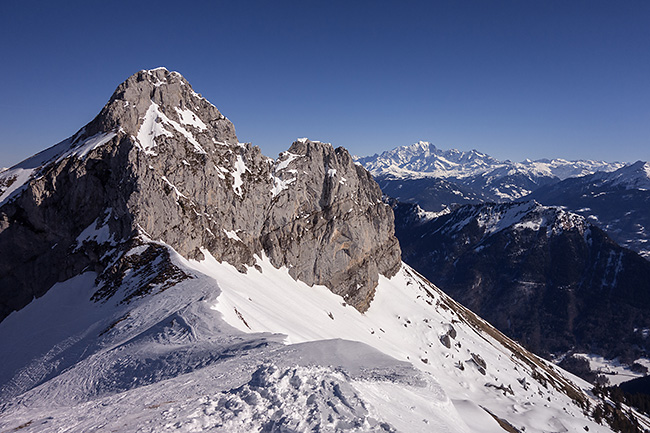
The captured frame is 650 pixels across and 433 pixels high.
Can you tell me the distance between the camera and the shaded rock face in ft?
200

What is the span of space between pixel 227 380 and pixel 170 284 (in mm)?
29353

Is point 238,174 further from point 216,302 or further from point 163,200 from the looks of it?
point 216,302

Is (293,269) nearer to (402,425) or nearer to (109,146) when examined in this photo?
(109,146)

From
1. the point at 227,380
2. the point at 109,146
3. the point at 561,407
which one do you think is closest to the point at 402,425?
the point at 227,380

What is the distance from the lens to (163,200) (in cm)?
6562

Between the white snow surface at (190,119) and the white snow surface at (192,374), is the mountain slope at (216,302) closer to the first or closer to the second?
the white snow surface at (192,374)

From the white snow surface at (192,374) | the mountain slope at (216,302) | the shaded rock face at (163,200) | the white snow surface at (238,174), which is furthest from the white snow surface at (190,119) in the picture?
the white snow surface at (192,374)

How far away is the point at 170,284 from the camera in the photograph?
4419 centimetres

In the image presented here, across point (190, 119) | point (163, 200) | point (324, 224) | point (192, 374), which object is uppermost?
point (190, 119)

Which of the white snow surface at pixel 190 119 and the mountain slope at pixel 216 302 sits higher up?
the white snow surface at pixel 190 119

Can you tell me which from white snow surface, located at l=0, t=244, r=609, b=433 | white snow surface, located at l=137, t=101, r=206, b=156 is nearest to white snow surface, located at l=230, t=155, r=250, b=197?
white snow surface, located at l=137, t=101, r=206, b=156

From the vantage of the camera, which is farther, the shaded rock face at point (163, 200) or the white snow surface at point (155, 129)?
the white snow surface at point (155, 129)

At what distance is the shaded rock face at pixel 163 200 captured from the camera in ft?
200

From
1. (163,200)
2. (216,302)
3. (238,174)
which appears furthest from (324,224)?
(216,302)
